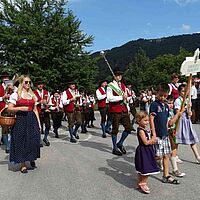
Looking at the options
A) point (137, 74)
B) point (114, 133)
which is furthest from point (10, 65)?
point (137, 74)

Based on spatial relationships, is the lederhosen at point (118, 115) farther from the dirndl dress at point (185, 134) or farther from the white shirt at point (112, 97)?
the dirndl dress at point (185, 134)

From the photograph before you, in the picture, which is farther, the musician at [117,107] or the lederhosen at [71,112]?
the lederhosen at [71,112]

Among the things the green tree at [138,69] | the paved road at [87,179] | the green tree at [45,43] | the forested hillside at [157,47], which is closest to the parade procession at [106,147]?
the paved road at [87,179]

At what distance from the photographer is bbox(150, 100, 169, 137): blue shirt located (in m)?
5.78

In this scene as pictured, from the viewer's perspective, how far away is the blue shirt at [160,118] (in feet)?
19.0

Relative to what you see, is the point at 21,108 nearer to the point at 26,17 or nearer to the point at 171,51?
the point at 26,17

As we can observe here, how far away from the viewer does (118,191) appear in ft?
17.5

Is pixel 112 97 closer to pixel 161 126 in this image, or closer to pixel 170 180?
pixel 161 126

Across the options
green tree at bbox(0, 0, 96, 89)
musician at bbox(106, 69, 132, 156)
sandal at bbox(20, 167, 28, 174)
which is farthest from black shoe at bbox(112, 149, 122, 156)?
green tree at bbox(0, 0, 96, 89)

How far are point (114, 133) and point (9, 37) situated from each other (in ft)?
90.7

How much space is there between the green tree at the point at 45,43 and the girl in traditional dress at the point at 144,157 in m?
27.2

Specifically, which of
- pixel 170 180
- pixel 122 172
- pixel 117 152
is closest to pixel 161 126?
pixel 170 180

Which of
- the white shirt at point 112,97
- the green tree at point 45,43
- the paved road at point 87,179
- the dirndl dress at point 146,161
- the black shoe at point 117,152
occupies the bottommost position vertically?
the paved road at point 87,179

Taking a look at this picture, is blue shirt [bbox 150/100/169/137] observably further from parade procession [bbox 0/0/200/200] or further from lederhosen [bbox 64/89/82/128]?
lederhosen [bbox 64/89/82/128]
